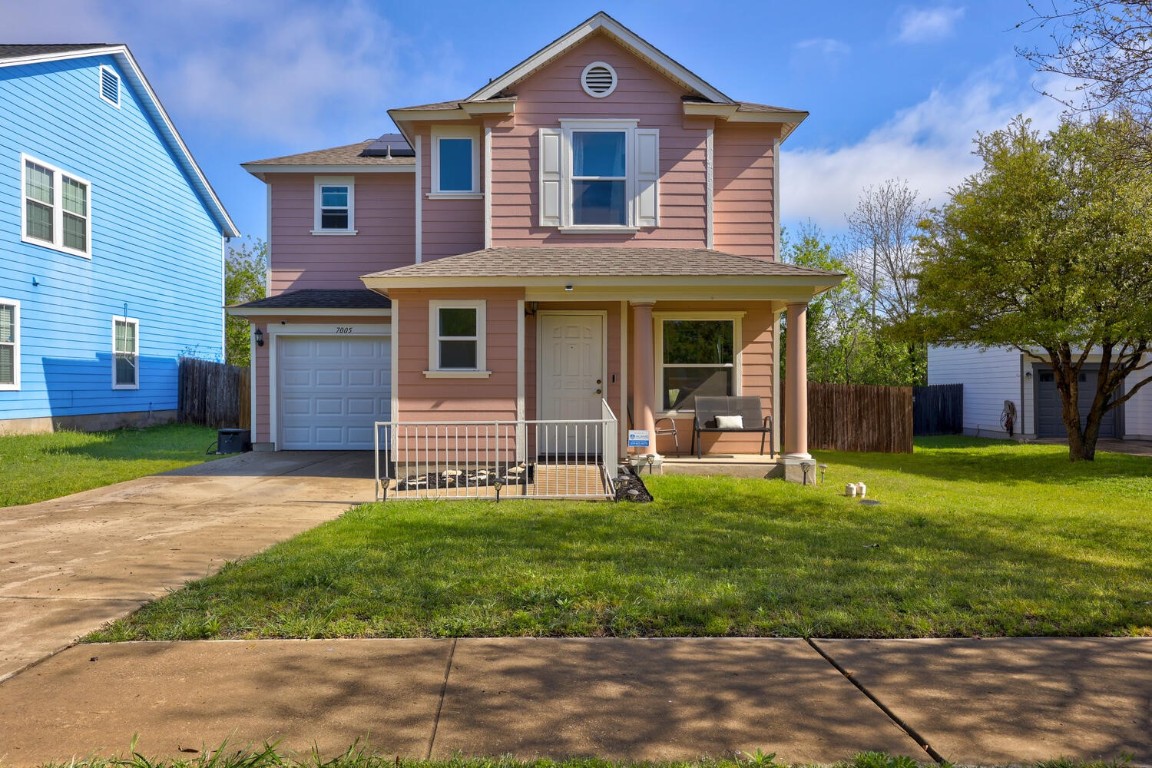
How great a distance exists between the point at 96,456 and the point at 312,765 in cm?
1214

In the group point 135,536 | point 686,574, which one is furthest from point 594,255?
point 135,536

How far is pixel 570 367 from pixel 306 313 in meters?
5.33

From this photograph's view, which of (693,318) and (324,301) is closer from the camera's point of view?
(693,318)

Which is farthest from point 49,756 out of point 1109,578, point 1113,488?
point 1113,488

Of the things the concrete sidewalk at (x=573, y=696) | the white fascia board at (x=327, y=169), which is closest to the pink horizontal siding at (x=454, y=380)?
the white fascia board at (x=327, y=169)

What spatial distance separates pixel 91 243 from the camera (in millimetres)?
16250

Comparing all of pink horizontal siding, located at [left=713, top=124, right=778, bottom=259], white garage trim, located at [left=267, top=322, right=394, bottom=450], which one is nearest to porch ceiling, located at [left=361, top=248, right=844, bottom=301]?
pink horizontal siding, located at [left=713, top=124, right=778, bottom=259]

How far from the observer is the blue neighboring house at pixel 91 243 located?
1417 centimetres

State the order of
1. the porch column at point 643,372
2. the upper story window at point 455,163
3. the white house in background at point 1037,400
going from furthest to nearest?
the white house in background at point 1037,400 → the upper story window at point 455,163 → the porch column at point 643,372

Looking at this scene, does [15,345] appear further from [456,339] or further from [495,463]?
[495,463]

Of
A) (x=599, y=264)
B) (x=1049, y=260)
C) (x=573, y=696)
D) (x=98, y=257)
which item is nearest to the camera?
(x=573, y=696)

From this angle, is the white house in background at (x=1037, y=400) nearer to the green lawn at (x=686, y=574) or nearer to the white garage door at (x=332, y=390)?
the green lawn at (x=686, y=574)

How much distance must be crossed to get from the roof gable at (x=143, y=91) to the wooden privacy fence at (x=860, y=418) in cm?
1840

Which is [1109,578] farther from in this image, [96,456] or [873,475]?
[96,456]
